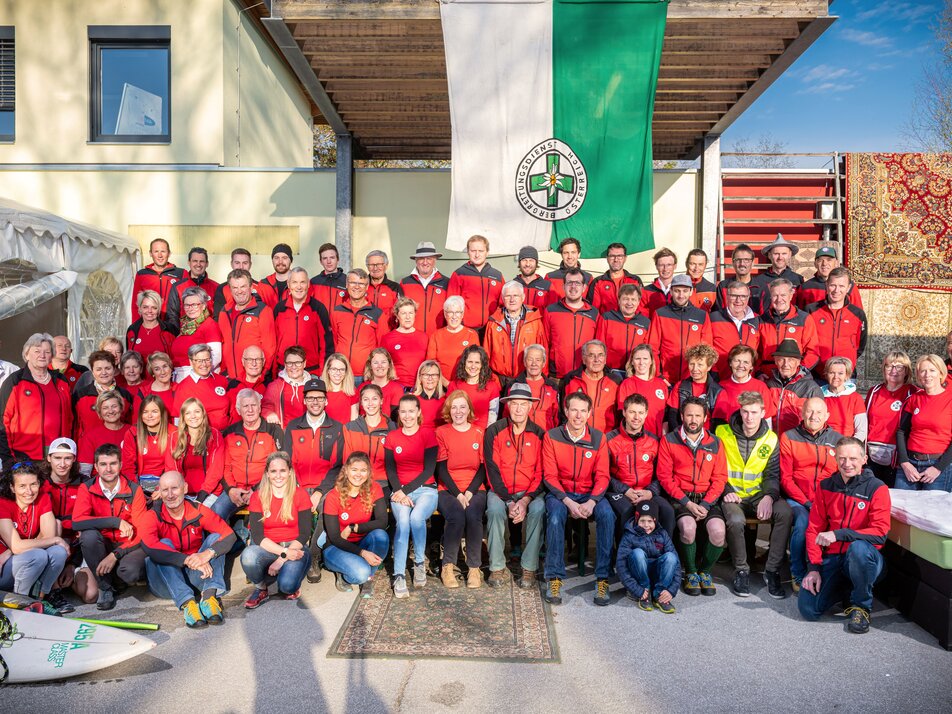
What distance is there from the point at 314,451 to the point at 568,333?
101 inches

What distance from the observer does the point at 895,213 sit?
1138 cm

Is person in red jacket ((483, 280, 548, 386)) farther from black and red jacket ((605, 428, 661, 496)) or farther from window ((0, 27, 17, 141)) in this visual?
window ((0, 27, 17, 141))

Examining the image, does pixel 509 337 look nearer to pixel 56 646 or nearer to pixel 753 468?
pixel 753 468

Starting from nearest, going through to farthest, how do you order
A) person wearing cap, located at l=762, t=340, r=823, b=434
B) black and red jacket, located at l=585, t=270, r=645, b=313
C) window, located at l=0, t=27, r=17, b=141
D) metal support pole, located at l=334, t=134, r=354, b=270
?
person wearing cap, located at l=762, t=340, r=823, b=434 < black and red jacket, located at l=585, t=270, r=645, b=313 < metal support pole, located at l=334, t=134, r=354, b=270 < window, located at l=0, t=27, r=17, b=141

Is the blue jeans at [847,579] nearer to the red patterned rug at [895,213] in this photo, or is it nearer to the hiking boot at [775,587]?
the hiking boot at [775,587]

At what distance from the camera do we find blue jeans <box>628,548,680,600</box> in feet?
16.2

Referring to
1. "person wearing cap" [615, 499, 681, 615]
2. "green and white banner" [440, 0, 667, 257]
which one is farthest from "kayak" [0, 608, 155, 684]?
"green and white banner" [440, 0, 667, 257]

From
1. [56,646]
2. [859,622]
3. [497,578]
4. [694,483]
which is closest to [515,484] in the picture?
[497,578]

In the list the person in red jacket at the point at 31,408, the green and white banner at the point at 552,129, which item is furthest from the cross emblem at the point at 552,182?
the person in red jacket at the point at 31,408

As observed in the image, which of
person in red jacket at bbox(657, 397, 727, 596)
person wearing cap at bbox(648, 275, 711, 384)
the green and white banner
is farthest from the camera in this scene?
the green and white banner

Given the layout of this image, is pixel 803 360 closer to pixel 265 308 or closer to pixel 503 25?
pixel 503 25

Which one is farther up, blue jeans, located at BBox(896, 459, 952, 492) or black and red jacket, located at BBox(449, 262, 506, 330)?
black and red jacket, located at BBox(449, 262, 506, 330)

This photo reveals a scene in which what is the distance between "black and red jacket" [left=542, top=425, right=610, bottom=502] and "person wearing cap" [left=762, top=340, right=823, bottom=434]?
1.59m

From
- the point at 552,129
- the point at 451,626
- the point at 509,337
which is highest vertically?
the point at 552,129
